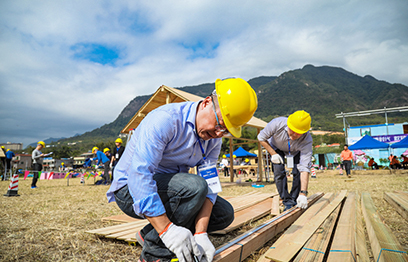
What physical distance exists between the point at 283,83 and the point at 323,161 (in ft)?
402

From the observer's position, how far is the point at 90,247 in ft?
7.42

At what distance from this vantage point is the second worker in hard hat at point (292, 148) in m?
3.46

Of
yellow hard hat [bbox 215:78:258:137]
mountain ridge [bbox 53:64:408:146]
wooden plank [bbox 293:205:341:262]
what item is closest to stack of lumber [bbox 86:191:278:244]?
wooden plank [bbox 293:205:341:262]

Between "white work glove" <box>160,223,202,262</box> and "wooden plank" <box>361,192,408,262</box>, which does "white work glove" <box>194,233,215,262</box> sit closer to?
"white work glove" <box>160,223,202,262</box>

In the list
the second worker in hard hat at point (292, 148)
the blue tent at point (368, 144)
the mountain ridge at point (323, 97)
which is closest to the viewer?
the second worker in hard hat at point (292, 148)

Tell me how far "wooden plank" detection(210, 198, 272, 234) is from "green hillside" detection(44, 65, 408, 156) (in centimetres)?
7364

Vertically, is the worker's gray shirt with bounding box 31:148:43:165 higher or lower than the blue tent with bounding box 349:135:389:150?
higher

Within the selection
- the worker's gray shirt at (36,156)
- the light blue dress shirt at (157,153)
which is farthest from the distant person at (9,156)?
the light blue dress shirt at (157,153)

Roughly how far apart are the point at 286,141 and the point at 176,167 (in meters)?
2.58

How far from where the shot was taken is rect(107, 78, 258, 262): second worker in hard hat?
1377 millimetres

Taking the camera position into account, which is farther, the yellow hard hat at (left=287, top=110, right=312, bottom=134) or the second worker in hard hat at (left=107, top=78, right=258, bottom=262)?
the yellow hard hat at (left=287, top=110, right=312, bottom=134)

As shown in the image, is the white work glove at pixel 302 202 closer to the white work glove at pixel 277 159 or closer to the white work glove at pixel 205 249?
the white work glove at pixel 277 159

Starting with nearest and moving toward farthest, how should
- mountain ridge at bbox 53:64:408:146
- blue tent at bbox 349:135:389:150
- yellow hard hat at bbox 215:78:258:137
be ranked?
yellow hard hat at bbox 215:78:258:137 < blue tent at bbox 349:135:389:150 < mountain ridge at bbox 53:64:408:146

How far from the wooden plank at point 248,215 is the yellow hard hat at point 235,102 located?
4.86ft
